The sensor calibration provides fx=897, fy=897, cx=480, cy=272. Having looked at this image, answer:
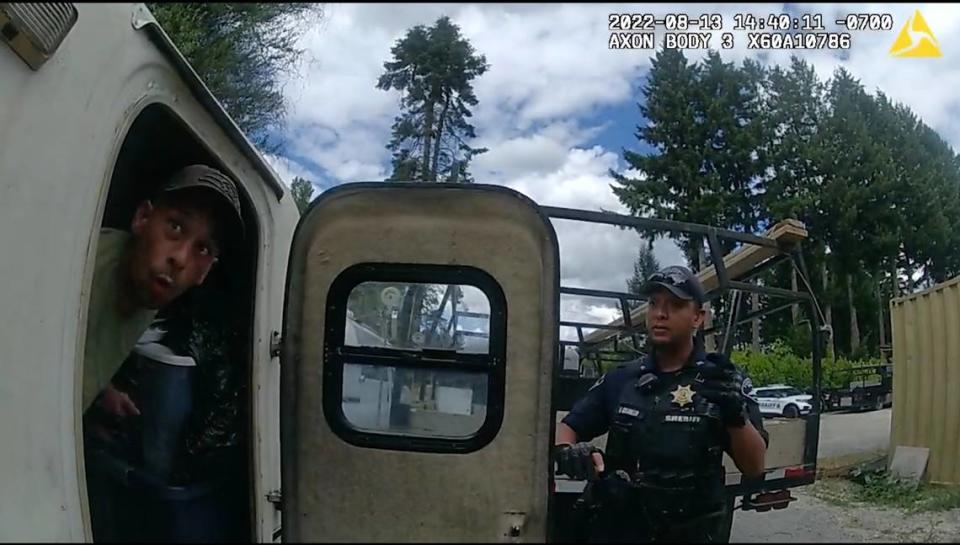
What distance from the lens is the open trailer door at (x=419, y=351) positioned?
1.41 m

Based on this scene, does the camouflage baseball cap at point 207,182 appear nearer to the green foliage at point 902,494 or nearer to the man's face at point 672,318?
the man's face at point 672,318

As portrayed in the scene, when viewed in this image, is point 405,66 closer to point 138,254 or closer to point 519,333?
point 519,333

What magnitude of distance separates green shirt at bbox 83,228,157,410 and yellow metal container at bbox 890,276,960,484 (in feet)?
4.61

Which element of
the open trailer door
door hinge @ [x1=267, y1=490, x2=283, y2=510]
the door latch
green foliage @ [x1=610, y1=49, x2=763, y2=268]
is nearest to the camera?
the door latch

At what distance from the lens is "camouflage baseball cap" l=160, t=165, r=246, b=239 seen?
68.8 inches

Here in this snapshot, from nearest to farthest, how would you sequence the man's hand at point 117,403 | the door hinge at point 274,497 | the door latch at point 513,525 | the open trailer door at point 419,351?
the door latch at point 513,525, the open trailer door at point 419,351, the man's hand at point 117,403, the door hinge at point 274,497

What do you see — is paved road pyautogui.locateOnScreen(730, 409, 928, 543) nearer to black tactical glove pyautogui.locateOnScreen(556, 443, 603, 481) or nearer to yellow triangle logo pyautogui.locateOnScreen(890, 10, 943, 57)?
black tactical glove pyautogui.locateOnScreen(556, 443, 603, 481)

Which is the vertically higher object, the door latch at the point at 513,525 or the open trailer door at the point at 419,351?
the open trailer door at the point at 419,351

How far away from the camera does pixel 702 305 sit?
5.36 ft

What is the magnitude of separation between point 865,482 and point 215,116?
1.43 m

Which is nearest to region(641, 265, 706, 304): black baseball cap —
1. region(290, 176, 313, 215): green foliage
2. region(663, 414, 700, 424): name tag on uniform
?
region(663, 414, 700, 424): name tag on uniform

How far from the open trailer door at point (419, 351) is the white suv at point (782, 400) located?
57cm

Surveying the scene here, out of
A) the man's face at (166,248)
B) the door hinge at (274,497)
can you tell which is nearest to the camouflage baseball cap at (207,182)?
the man's face at (166,248)

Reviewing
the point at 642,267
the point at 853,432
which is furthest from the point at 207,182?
the point at 853,432
